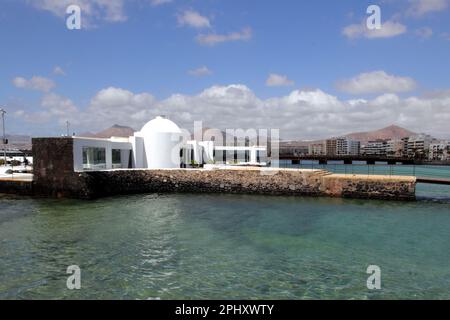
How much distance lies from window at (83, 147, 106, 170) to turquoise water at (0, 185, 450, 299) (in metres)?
6.99

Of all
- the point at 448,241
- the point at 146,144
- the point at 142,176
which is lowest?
the point at 448,241

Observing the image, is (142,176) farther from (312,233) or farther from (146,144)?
(312,233)

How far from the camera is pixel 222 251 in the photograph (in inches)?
472

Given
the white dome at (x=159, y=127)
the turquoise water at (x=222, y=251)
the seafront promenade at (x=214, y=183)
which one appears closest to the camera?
the turquoise water at (x=222, y=251)

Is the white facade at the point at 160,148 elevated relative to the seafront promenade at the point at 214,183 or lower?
elevated

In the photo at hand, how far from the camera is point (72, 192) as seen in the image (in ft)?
80.2

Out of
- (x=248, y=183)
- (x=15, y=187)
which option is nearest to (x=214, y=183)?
(x=248, y=183)

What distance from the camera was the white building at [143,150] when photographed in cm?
2736

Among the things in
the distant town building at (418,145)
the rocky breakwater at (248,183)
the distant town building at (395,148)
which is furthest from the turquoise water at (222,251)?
the distant town building at (395,148)

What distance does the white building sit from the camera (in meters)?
27.4

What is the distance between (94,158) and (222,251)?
20933mm

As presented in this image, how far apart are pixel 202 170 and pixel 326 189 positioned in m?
11.7

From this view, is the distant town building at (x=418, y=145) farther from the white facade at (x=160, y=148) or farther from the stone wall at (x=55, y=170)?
the stone wall at (x=55, y=170)

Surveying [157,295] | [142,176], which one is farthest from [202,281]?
[142,176]
